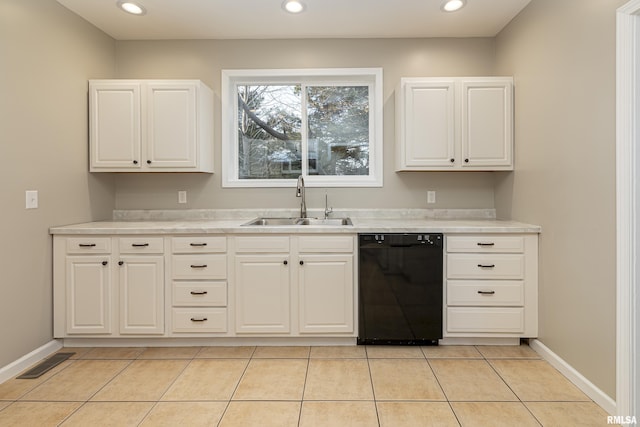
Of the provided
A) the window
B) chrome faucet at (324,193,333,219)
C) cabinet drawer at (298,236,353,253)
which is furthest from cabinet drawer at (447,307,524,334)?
the window

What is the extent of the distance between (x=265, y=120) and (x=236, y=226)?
4.18ft

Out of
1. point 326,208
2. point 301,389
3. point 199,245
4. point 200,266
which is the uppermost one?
point 326,208

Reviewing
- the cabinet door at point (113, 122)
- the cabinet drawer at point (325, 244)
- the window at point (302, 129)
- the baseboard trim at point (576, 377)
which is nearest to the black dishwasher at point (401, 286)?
the cabinet drawer at point (325, 244)

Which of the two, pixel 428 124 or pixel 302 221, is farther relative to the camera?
pixel 302 221

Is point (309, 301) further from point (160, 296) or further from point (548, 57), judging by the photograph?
point (548, 57)

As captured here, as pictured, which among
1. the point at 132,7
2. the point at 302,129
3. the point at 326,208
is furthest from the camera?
the point at 302,129

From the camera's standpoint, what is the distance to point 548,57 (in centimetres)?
266

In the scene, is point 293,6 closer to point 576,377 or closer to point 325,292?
point 325,292

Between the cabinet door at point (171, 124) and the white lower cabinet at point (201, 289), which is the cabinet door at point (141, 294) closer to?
the white lower cabinet at point (201, 289)

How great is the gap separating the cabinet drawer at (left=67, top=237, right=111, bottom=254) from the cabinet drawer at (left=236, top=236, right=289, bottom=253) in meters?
0.97

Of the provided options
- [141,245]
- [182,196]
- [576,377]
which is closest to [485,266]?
[576,377]

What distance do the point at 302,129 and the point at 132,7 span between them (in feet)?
5.42

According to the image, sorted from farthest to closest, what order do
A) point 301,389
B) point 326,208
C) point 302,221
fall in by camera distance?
point 326,208 → point 302,221 → point 301,389

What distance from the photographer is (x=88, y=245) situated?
2848mm
